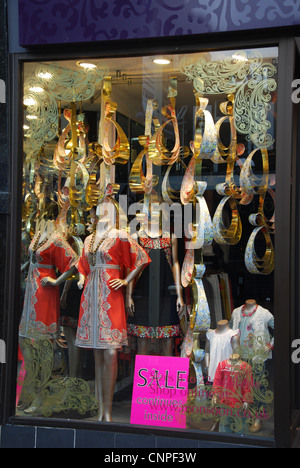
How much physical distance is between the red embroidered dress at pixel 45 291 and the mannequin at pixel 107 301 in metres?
0.19

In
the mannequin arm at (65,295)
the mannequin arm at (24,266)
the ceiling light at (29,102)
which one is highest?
the ceiling light at (29,102)

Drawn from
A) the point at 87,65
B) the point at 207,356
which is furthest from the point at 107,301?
the point at 87,65

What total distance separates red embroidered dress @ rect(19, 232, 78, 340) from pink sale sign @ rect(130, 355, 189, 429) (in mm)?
638

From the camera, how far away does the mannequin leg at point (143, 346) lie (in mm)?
4039

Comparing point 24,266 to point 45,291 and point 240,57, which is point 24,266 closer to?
point 45,291

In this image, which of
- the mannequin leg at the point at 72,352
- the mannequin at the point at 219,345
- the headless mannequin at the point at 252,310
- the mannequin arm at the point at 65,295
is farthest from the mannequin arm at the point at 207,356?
the mannequin arm at the point at 65,295

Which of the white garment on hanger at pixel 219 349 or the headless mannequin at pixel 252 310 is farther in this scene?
the white garment on hanger at pixel 219 349

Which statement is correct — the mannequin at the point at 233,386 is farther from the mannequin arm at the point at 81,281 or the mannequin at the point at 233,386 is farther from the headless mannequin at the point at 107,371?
the mannequin arm at the point at 81,281

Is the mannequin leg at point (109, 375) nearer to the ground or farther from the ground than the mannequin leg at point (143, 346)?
nearer to the ground

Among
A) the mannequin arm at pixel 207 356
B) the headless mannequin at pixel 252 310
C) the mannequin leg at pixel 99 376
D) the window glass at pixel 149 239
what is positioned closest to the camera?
the headless mannequin at pixel 252 310

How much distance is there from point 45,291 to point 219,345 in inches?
45.8

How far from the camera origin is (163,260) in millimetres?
4066

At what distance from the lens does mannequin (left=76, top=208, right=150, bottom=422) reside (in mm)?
4059
